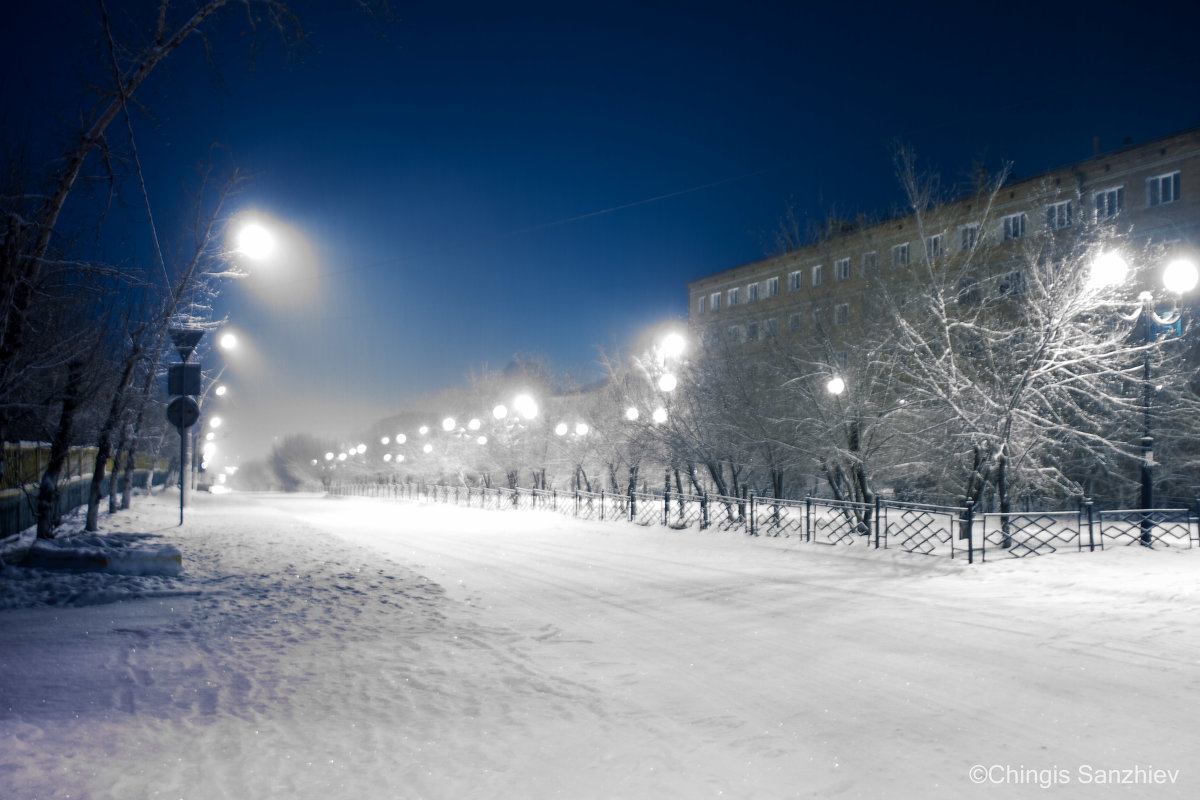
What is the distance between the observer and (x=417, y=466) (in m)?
56.4

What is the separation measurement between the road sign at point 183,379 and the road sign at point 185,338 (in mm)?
1084

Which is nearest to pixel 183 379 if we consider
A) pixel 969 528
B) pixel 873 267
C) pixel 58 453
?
pixel 58 453

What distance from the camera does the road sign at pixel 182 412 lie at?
45.6 feet

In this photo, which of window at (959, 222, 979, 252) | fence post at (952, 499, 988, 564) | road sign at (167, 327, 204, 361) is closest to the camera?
fence post at (952, 499, 988, 564)

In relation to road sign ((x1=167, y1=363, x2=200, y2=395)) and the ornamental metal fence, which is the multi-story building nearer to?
the ornamental metal fence

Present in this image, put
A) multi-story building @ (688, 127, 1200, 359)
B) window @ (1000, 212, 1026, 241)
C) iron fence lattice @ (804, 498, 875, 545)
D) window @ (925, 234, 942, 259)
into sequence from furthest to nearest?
window @ (1000, 212, 1026, 241) → multi-story building @ (688, 127, 1200, 359) → window @ (925, 234, 942, 259) → iron fence lattice @ (804, 498, 875, 545)

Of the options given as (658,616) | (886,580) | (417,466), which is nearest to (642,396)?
(886,580)

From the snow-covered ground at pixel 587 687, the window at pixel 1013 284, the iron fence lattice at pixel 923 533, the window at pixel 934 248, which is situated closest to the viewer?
the snow-covered ground at pixel 587 687

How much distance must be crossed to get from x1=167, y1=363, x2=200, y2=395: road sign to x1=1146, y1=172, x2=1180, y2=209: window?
133ft

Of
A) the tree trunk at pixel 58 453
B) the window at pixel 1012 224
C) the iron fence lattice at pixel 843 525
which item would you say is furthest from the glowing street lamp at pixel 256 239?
the window at pixel 1012 224

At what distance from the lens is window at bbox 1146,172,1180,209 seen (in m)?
33.7

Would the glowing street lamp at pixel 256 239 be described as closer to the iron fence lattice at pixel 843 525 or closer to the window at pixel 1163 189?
the iron fence lattice at pixel 843 525

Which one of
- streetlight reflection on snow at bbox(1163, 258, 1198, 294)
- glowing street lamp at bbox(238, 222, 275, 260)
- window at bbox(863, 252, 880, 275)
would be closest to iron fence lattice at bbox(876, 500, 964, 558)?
streetlight reflection on snow at bbox(1163, 258, 1198, 294)

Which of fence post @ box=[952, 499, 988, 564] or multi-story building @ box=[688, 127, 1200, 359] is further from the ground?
multi-story building @ box=[688, 127, 1200, 359]
